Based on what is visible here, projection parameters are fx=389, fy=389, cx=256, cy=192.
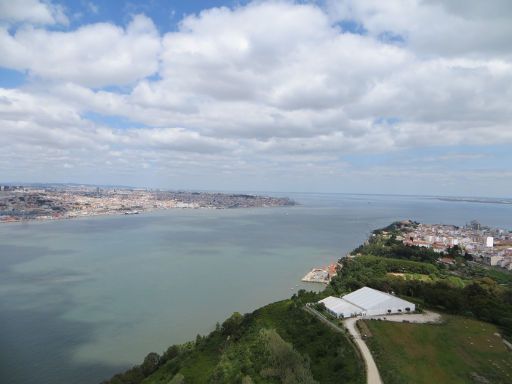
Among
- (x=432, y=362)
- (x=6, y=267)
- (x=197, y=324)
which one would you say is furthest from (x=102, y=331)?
(x=6, y=267)

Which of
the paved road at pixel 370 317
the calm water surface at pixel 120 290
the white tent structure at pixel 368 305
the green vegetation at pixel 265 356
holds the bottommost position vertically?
the calm water surface at pixel 120 290

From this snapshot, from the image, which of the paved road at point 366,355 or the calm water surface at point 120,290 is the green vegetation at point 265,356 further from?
the calm water surface at point 120,290

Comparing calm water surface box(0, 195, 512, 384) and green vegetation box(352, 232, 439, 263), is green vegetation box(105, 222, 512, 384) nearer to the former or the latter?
calm water surface box(0, 195, 512, 384)

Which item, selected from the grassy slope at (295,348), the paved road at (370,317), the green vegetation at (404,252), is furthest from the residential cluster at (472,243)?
the grassy slope at (295,348)

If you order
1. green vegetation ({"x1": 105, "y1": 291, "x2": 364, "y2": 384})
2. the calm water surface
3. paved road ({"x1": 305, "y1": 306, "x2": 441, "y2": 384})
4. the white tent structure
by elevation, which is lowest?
the calm water surface

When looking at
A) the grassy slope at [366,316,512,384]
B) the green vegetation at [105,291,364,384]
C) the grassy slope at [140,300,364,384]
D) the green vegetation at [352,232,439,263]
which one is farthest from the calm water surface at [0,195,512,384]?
the grassy slope at [366,316,512,384]

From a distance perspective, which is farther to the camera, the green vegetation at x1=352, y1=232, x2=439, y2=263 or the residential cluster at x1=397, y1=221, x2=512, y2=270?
the residential cluster at x1=397, y1=221, x2=512, y2=270

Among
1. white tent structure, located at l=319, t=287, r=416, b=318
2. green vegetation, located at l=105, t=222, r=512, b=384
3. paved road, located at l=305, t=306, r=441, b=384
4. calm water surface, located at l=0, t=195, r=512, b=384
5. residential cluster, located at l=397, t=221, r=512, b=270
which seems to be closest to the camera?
paved road, located at l=305, t=306, r=441, b=384
